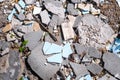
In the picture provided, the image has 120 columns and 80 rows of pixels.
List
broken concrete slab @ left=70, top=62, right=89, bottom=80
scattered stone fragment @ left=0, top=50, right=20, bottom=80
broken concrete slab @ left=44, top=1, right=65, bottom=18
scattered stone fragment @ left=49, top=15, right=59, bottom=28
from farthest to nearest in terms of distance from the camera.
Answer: broken concrete slab @ left=44, top=1, right=65, bottom=18 → scattered stone fragment @ left=49, top=15, right=59, bottom=28 → broken concrete slab @ left=70, top=62, right=89, bottom=80 → scattered stone fragment @ left=0, top=50, right=20, bottom=80

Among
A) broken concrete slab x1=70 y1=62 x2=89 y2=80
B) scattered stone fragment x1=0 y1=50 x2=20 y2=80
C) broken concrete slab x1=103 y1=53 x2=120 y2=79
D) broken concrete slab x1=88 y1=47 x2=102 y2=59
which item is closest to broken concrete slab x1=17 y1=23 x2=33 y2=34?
scattered stone fragment x1=0 y1=50 x2=20 y2=80

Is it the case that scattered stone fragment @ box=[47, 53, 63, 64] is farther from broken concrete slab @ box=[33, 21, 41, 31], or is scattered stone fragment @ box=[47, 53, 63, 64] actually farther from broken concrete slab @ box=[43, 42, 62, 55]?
broken concrete slab @ box=[33, 21, 41, 31]

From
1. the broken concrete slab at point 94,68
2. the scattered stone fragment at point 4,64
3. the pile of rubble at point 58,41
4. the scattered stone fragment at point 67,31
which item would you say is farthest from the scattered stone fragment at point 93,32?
the scattered stone fragment at point 4,64

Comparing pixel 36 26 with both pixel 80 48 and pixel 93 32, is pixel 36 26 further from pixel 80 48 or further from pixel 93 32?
pixel 93 32

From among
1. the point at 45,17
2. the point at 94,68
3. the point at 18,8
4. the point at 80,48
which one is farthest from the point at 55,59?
the point at 18,8

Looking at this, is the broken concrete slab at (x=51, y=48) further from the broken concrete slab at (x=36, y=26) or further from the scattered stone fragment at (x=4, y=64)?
the scattered stone fragment at (x=4, y=64)

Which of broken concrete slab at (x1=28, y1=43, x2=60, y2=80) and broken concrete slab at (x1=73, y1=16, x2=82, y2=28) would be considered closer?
broken concrete slab at (x1=28, y1=43, x2=60, y2=80)
